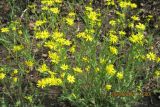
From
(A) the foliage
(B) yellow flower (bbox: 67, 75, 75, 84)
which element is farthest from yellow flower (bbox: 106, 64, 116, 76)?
(B) yellow flower (bbox: 67, 75, 75, 84)

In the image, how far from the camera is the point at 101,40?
14.6 feet

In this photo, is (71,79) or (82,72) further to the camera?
(82,72)

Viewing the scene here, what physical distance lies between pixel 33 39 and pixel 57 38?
1.07 metres

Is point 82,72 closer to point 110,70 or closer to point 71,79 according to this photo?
point 71,79

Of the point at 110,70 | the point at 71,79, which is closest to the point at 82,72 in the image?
the point at 71,79

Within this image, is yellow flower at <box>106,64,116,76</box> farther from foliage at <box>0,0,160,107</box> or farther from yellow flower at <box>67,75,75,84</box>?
yellow flower at <box>67,75,75,84</box>

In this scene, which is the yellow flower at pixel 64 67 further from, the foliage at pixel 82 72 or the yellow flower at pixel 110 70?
the yellow flower at pixel 110 70

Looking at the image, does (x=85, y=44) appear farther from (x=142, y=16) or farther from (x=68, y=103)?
(x=142, y=16)

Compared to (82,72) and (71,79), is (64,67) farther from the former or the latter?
(82,72)

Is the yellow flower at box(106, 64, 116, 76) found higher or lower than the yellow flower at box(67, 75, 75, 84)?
higher

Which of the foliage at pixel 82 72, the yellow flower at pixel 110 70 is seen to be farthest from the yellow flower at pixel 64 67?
the yellow flower at pixel 110 70

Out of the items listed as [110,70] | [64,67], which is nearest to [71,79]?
[64,67]

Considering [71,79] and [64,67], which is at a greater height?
[64,67]

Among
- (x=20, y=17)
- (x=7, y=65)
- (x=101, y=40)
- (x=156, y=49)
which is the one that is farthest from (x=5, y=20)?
(x=156, y=49)
